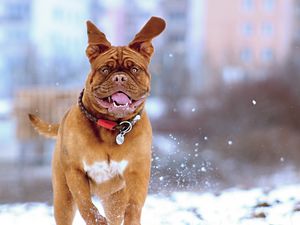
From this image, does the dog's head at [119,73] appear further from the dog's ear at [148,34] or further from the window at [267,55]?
the window at [267,55]

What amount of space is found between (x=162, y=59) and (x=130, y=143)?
987 cm

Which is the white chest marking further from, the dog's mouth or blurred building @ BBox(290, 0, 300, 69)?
blurred building @ BBox(290, 0, 300, 69)

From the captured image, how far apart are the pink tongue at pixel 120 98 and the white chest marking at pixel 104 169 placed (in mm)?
269

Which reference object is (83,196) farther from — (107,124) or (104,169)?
(107,124)

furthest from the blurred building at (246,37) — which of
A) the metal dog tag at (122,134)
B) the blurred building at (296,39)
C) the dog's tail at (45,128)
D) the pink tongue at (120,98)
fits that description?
the pink tongue at (120,98)

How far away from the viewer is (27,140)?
1290cm

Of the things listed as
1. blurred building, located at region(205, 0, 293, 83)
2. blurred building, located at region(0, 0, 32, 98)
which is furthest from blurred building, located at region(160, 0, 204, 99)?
blurred building, located at region(0, 0, 32, 98)

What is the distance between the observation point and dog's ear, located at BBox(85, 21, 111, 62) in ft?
9.69

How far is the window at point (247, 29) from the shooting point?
13.4m

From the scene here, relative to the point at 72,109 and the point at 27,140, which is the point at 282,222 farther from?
the point at 27,140

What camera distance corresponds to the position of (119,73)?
283 centimetres

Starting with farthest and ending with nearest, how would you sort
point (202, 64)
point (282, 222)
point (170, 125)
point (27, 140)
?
point (202, 64) < point (27, 140) < point (170, 125) < point (282, 222)

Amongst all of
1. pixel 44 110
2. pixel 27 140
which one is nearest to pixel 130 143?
pixel 44 110

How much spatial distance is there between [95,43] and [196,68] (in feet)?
35.3
